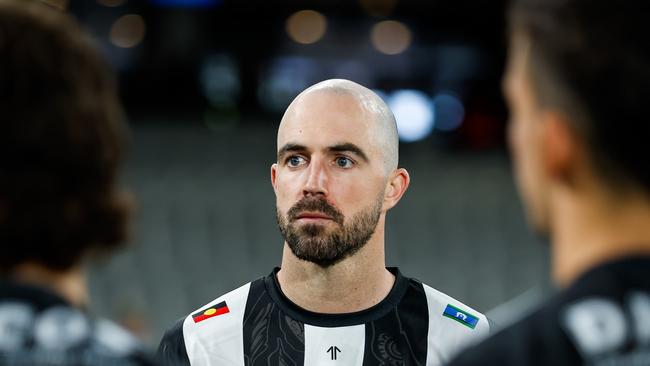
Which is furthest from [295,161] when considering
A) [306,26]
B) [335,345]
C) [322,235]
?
[306,26]

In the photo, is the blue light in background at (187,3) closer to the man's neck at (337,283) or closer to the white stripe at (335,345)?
the man's neck at (337,283)

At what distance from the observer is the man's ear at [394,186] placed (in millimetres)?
4133

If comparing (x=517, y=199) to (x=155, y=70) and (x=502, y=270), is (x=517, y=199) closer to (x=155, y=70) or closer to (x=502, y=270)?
(x=502, y=270)

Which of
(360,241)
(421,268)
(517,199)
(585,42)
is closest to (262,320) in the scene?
(360,241)

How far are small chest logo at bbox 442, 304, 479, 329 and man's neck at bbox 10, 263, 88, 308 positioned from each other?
8.12 feet

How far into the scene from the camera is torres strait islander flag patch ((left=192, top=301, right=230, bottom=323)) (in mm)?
4121

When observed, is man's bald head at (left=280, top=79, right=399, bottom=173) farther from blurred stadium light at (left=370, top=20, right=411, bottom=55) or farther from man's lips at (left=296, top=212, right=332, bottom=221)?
blurred stadium light at (left=370, top=20, right=411, bottom=55)

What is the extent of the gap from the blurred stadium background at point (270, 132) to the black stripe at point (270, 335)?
935 centimetres

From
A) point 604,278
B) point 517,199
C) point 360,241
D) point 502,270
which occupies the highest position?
point 517,199

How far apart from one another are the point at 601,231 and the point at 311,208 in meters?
2.11

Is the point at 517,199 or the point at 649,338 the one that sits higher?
the point at 517,199

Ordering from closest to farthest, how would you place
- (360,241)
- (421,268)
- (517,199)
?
(360,241) → (421,268) → (517,199)

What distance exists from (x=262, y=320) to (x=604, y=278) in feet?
8.04

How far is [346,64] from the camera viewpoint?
1839 centimetres
